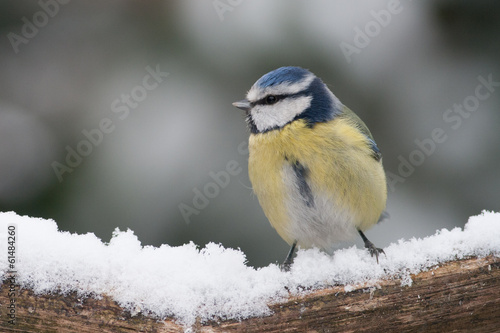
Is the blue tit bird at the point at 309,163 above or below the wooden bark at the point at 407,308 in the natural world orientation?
above

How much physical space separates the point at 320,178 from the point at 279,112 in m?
0.38

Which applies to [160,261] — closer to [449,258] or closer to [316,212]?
[316,212]

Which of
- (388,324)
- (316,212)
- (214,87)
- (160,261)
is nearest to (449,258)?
(388,324)

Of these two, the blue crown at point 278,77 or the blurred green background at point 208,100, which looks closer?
the blue crown at point 278,77

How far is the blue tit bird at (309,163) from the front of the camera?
200cm
